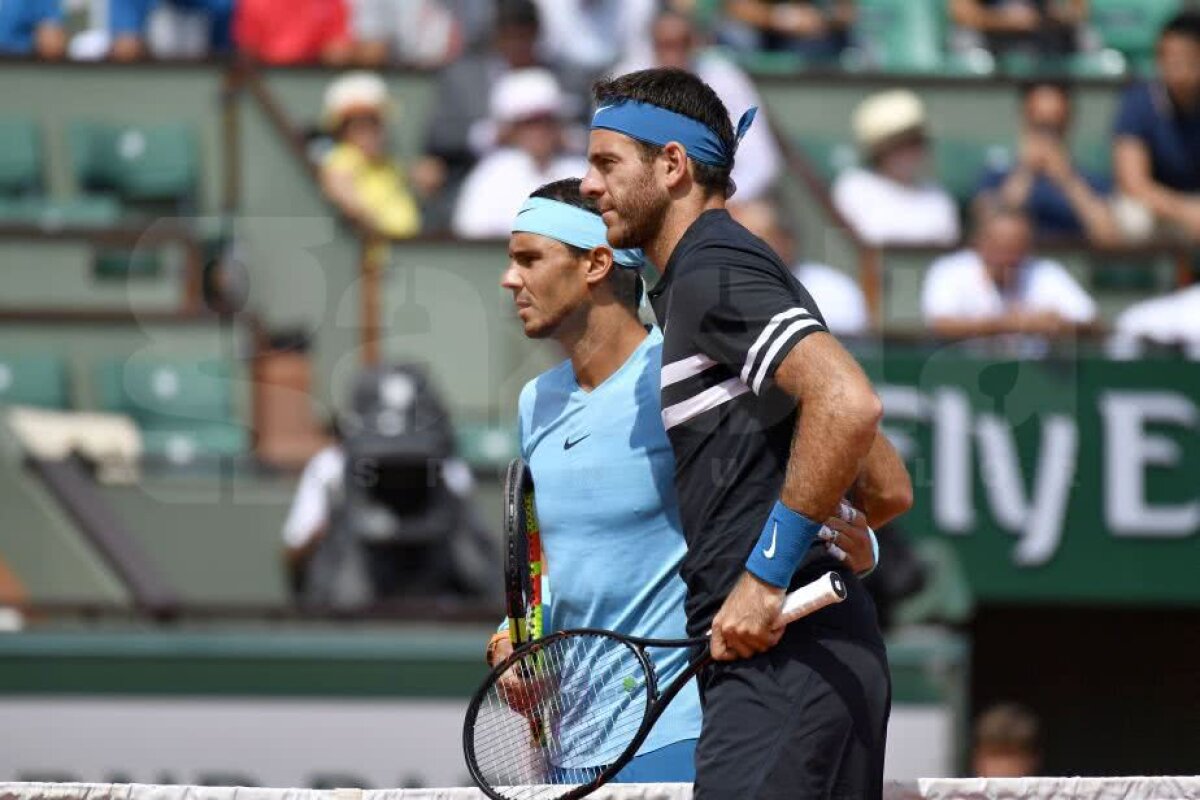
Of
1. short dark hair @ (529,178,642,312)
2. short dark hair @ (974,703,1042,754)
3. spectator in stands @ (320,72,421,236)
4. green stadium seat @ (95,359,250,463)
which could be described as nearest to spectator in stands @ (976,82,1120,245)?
short dark hair @ (974,703,1042,754)

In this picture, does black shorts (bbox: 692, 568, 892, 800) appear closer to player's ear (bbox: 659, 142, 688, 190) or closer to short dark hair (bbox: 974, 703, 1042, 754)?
player's ear (bbox: 659, 142, 688, 190)

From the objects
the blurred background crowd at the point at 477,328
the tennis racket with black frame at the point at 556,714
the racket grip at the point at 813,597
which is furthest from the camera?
the blurred background crowd at the point at 477,328

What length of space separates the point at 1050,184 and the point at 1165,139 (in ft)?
1.79

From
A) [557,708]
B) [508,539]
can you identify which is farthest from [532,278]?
[557,708]

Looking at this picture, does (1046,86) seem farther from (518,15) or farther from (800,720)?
(800,720)

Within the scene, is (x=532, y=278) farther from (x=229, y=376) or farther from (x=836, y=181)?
(x=836, y=181)

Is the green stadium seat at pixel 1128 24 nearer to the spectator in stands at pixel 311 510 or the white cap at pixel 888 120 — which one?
the white cap at pixel 888 120

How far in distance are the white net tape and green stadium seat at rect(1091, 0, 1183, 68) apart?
25.4ft

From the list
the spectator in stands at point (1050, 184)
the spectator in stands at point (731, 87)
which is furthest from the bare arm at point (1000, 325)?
the spectator in stands at point (731, 87)

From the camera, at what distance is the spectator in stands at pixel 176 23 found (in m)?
10.4

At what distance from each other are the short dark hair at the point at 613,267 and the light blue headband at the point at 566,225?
0.01 m

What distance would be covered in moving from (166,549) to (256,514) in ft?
1.26

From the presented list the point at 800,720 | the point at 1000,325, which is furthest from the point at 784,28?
the point at 800,720

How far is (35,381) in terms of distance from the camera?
8922mm
